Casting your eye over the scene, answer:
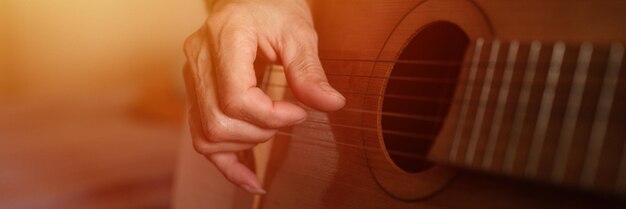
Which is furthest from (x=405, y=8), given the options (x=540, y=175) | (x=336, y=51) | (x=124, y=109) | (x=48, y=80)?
(x=48, y=80)

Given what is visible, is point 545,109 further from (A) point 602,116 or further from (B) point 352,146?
(B) point 352,146

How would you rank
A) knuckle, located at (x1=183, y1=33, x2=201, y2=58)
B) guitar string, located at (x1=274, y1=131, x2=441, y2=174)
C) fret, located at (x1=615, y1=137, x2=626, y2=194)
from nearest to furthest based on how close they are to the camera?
fret, located at (x1=615, y1=137, x2=626, y2=194)
guitar string, located at (x1=274, y1=131, x2=441, y2=174)
knuckle, located at (x1=183, y1=33, x2=201, y2=58)

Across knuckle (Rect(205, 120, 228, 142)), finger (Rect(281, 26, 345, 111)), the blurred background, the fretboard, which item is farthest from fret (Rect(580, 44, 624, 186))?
the blurred background

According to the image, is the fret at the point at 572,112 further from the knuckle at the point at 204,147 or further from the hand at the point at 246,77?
the knuckle at the point at 204,147

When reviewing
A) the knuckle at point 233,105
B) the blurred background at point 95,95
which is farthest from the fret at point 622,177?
the blurred background at point 95,95

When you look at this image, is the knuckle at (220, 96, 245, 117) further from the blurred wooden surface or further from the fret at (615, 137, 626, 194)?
the blurred wooden surface

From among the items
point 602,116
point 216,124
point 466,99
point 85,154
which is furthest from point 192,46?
point 85,154
